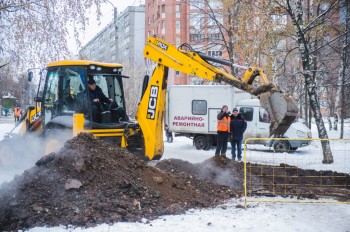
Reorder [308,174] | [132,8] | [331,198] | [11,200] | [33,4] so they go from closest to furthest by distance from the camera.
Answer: [11,200]
[331,198]
[308,174]
[33,4]
[132,8]

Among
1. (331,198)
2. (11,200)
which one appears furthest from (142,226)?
(331,198)

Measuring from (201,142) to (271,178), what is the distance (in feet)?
33.3

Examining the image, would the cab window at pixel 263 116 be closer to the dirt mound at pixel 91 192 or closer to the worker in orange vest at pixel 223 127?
the worker in orange vest at pixel 223 127

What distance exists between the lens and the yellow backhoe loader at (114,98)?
10086 millimetres

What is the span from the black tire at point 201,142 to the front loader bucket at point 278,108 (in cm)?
1061

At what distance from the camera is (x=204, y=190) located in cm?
889

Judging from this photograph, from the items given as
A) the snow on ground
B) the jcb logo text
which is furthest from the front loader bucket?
the jcb logo text

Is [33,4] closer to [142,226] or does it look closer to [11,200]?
[11,200]

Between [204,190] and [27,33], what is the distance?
897 cm

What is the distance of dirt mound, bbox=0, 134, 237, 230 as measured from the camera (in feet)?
21.8

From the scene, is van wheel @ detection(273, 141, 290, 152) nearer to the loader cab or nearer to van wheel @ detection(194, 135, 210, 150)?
the loader cab

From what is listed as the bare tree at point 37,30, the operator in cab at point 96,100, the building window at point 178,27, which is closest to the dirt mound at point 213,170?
the operator in cab at point 96,100

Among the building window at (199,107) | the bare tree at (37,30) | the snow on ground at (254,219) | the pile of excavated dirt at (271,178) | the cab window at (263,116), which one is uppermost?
the bare tree at (37,30)

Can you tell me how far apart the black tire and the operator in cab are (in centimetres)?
955
